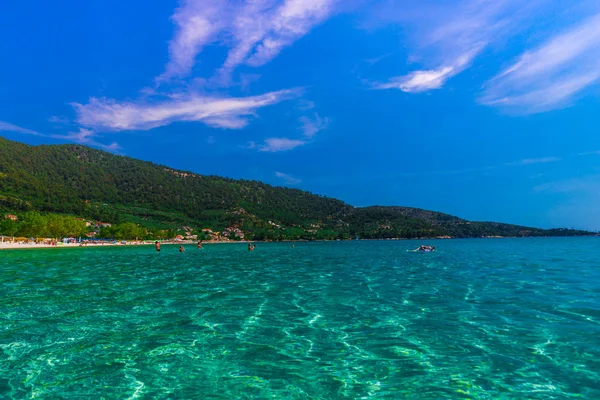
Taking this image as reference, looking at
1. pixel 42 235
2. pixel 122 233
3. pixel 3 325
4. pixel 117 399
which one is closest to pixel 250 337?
pixel 117 399

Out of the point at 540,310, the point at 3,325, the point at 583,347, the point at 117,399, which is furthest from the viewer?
the point at 540,310

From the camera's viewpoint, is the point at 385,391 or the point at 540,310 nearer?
the point at 385,391

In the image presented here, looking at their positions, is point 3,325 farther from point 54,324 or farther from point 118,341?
point 118,341

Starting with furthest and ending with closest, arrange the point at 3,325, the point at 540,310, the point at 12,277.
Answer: the point at 12,277 < the point at 540,310 < the point at 3,325

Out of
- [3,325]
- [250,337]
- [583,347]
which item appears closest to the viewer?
[583,347]

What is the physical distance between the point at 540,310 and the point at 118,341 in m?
24.1

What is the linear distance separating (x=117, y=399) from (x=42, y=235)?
157502 mm

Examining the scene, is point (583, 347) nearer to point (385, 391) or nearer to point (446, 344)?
point (446, 344)

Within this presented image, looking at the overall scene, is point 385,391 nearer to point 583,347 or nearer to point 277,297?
point 583,347

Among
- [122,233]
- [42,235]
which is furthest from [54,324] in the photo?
[122,233]

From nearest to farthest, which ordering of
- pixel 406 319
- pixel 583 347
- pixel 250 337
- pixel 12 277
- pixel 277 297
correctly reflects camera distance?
pixel 583 347 < pixel 250 337 < pixel 406 319 < pixel 277 297 < pixel 12 277

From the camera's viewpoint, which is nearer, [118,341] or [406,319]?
[118,341]

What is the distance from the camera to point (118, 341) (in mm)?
16938

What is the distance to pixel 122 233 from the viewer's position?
180 metres
